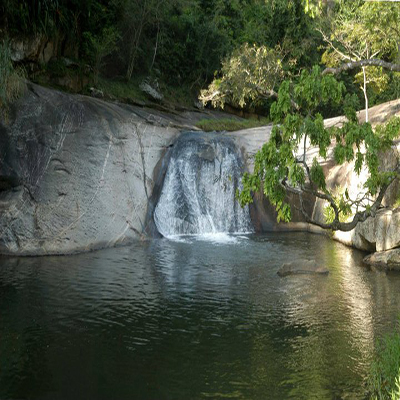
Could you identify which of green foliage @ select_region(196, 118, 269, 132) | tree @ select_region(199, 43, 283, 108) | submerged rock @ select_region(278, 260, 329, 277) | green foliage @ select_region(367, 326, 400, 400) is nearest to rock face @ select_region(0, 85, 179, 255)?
green foliage @ select_region(196, 118, 269, 132)

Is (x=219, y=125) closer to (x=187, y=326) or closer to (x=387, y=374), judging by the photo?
(x=187, y=326)

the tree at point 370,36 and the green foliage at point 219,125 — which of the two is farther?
the green foliage at point 219,125

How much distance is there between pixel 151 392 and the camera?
878cm

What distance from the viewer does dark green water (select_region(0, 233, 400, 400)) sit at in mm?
9094

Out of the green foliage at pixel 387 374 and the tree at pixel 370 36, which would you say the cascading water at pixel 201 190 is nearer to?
the tree at pixel 370 36

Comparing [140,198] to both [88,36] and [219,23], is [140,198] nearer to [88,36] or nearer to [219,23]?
[88,36]

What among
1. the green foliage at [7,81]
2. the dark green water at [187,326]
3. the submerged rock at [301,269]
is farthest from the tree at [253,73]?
the submerged rock at [301,269]

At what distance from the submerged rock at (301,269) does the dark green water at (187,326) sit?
32cm

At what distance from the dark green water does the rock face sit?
125 centimetres

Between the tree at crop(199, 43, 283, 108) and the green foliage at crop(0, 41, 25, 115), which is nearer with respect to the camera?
the green foliage at crop(0, 41, 25, 115)

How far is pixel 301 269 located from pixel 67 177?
8.55m

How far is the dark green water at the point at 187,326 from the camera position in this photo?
29.8 feet

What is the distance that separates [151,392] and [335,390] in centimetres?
276

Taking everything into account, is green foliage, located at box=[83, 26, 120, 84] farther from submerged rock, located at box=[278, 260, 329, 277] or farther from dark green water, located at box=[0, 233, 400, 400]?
submerged rock, located at box=[278, 260, 329, 277]
